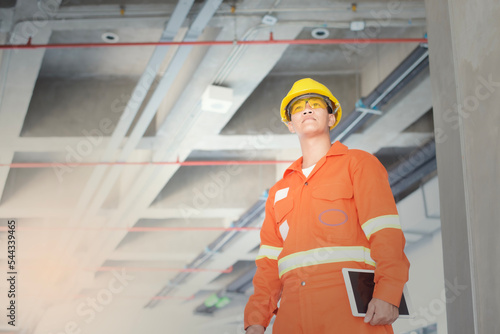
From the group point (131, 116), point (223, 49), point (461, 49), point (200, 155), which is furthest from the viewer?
point (200, 155)

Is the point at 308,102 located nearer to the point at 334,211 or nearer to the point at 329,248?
the point at 334,211

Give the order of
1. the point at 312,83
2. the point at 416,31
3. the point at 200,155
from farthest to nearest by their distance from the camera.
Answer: the point at 200,155
the point at 416,31
the point at 312,83

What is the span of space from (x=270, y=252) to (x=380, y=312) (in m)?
0.71

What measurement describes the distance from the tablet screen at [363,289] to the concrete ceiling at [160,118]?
318 centimetres

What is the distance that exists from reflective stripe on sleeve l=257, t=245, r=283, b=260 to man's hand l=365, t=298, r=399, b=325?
644mm

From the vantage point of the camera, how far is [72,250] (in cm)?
1111

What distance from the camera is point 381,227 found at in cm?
241

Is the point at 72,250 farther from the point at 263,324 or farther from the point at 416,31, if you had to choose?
the point at 263,324

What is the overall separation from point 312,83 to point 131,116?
3.84 meters

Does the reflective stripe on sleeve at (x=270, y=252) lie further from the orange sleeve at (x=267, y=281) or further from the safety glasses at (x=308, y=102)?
the safety glasses at (x=308, y=102)

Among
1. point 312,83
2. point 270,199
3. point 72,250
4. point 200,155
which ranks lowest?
point 270,199

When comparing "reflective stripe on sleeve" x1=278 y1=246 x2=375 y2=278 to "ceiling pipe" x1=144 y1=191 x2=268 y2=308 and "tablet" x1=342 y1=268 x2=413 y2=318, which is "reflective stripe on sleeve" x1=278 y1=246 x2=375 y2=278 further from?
"ceiling pipe" x1=144 y1=191 x2=268 y2=308

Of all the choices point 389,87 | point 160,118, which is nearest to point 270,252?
point 389,87

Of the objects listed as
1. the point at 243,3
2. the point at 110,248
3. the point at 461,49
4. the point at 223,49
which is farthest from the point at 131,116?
the point at 110,248
